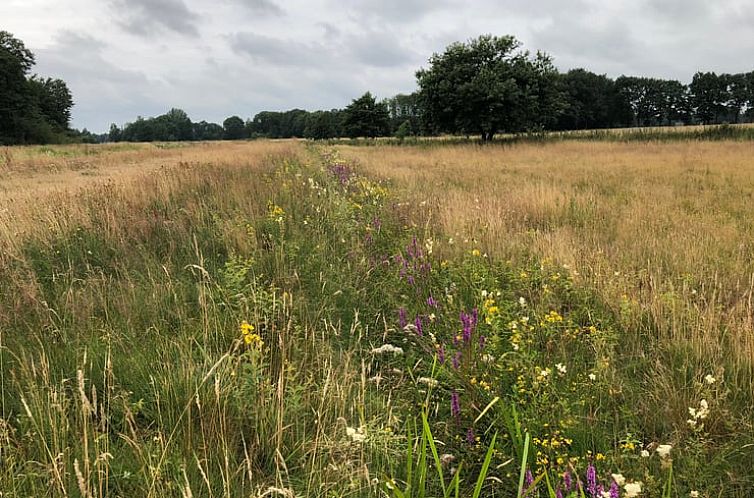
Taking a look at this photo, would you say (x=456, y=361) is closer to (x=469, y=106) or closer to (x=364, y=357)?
(x=364, y=357)

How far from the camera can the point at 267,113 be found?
445 feet

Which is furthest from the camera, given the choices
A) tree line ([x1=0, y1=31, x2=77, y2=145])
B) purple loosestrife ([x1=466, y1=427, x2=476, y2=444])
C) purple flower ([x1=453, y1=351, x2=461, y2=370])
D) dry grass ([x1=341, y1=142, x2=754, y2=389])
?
tree line ([x1=0, y1=31, x2=77, y2=145])

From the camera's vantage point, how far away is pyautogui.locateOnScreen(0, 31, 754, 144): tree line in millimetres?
32344

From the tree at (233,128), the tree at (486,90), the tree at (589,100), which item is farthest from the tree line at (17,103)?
the tree at (589,100)

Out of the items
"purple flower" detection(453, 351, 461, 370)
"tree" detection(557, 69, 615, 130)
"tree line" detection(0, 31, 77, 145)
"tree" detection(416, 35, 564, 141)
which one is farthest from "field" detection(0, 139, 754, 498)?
"tree" detection(557, 69, 615, 130)

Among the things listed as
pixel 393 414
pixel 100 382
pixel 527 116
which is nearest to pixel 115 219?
pixel 100 382

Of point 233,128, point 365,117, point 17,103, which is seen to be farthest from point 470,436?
point 233,128

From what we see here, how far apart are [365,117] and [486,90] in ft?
146

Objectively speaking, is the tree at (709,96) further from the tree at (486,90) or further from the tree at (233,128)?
the tree at (233,128)

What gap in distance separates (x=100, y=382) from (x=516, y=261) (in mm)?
3764

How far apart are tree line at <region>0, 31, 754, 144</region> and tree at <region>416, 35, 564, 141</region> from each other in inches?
3.2

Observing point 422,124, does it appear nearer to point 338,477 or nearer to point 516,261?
point 516,261

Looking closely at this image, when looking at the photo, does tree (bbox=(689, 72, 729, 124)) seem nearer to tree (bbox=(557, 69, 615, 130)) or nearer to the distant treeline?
the distant treeline

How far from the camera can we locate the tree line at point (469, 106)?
3234cm
